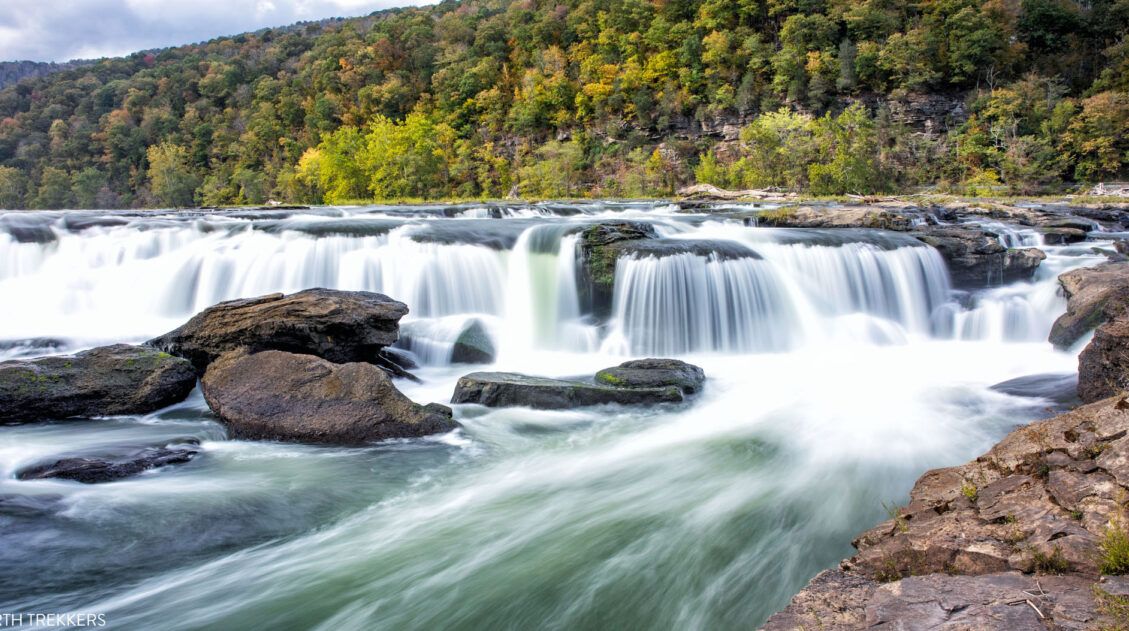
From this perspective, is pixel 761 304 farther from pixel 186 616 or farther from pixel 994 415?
pixel 186 616

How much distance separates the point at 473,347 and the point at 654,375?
3587 mm

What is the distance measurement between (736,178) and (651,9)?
94.5 feet

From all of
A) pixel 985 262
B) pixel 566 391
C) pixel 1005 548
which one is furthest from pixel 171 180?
pixel 1005 548

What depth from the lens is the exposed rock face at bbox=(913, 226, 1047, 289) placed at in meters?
13.3

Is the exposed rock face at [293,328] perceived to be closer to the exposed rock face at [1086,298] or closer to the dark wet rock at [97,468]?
the dark wet rock at [97,468]

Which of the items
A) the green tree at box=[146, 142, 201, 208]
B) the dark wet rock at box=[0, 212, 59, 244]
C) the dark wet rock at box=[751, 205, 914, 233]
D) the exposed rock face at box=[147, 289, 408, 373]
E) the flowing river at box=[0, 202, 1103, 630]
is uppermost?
the green tree at box=[146, 142, 201, 208]

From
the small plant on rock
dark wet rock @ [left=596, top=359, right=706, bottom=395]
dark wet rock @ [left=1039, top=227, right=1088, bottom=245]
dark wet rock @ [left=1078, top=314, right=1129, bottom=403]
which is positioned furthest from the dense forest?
the small plant on rock

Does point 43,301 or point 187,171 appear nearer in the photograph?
point 43,301

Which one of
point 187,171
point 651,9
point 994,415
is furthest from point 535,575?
point 187,171

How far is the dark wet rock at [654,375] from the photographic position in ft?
28.0

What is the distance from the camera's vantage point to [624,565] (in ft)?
15.2

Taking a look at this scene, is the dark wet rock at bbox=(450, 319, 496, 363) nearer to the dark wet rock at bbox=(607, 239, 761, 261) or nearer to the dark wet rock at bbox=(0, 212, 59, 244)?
the dark wet rock at bbox=(607, 239, 761, 261)

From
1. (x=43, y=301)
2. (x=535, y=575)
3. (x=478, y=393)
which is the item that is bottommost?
(x=535, y=575)

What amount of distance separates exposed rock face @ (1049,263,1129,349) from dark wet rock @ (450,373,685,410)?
257 inches
